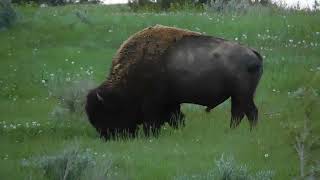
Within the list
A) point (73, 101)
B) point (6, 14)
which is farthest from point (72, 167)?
point (6, 14)

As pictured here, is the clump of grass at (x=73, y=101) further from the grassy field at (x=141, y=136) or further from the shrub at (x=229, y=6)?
the shrub at (x=229, y=6)

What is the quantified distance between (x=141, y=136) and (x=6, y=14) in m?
12.0

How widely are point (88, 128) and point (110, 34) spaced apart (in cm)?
1014

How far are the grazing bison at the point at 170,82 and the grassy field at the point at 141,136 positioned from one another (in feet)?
1.36

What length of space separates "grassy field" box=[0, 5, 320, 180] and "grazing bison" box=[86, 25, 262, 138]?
413 mm

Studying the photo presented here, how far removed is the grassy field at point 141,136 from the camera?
7.84 m

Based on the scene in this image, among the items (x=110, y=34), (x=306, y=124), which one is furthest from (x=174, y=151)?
(x=110, y=34)

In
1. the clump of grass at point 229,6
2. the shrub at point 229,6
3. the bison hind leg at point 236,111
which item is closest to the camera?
the bison hind leg at point 236,111

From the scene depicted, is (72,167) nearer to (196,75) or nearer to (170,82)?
(170,82)

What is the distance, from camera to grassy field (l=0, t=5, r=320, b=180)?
7.84m

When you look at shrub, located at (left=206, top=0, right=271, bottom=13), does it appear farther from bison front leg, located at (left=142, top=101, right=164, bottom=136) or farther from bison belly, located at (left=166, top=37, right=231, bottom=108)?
bison front leg, located at (left=142, top=101, right=164, bottom=136)

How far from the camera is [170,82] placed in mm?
11500

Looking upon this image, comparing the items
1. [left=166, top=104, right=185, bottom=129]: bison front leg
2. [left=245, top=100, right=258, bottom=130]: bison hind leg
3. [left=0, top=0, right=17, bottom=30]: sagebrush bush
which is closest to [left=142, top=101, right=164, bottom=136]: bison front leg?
[left=166, top=104, right=185, bottom=129]: bison front leg

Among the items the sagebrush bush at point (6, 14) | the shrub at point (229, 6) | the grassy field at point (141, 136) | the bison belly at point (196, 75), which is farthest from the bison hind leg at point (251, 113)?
the shrub at point (229, 6)
